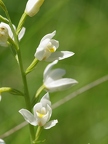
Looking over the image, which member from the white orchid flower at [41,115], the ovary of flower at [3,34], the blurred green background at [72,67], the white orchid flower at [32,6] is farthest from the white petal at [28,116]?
the blurred green background at [72,67]

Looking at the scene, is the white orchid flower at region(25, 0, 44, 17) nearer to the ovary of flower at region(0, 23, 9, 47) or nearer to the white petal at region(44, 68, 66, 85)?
the ovary of flower at region(0, 23, 9, 47)

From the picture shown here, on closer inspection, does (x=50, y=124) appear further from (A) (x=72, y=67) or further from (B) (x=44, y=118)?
(A) (x=72, y=67)

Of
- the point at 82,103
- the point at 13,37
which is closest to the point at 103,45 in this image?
the point at 82,103

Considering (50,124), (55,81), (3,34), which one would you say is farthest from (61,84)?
(3,34)

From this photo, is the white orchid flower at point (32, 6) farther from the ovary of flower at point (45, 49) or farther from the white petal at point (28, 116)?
the white petal at point (28, 116)

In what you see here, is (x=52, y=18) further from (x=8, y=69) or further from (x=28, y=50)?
(x=8, y=69)

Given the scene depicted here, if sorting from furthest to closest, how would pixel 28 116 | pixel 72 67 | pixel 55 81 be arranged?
pixel 72 67 < pixel 55 81 < pixel 28 116

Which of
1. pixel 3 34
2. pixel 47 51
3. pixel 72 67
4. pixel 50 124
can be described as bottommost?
pixel 72 67
